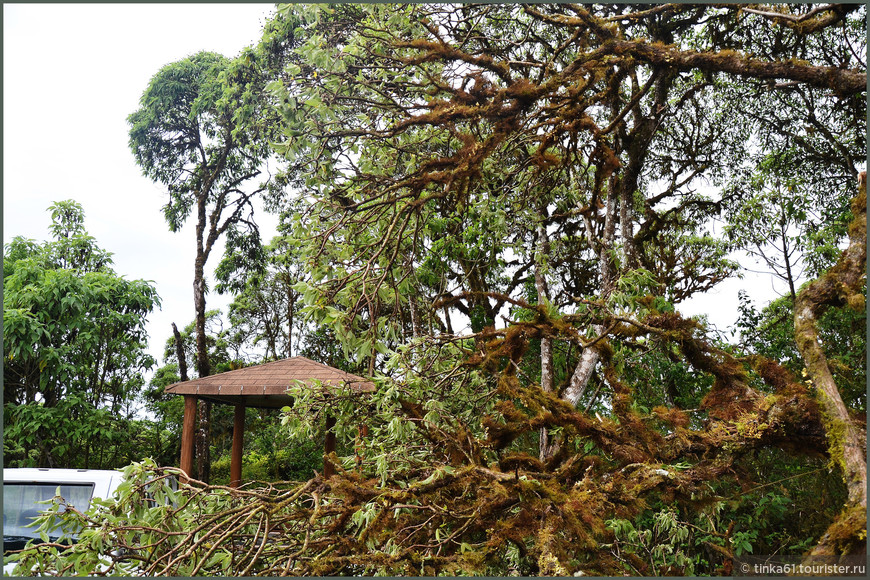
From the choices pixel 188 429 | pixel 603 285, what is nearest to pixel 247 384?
pixel 188 429

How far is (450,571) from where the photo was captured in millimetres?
1905

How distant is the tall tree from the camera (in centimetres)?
1135

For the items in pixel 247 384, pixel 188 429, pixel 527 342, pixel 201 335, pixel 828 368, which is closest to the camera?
pixel 828 368

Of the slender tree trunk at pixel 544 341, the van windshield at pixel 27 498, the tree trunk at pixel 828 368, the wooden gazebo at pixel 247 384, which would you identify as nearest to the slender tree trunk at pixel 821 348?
the tree trunk at pixel 828 368

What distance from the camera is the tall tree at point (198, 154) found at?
11352mm

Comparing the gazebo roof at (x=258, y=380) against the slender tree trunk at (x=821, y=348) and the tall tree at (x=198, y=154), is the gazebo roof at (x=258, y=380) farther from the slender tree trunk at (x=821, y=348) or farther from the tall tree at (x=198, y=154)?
the slender tree trunk at (x=821, y=348)

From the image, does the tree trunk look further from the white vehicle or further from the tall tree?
the tall tree

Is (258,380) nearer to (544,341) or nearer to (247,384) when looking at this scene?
(247,384)

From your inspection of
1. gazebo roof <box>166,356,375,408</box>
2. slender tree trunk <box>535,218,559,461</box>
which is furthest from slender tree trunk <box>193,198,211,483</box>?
slender tree trunk <box>535,218,559,461</box>

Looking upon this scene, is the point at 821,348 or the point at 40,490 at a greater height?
the point at 821,348

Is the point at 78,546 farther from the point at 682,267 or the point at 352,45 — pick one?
the point at 682,267

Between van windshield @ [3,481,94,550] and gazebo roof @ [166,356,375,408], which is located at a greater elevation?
gazebo roof @ [166,356,375,408]

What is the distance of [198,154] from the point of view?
39.2ft

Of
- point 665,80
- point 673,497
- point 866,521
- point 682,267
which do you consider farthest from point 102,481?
point 682,267
